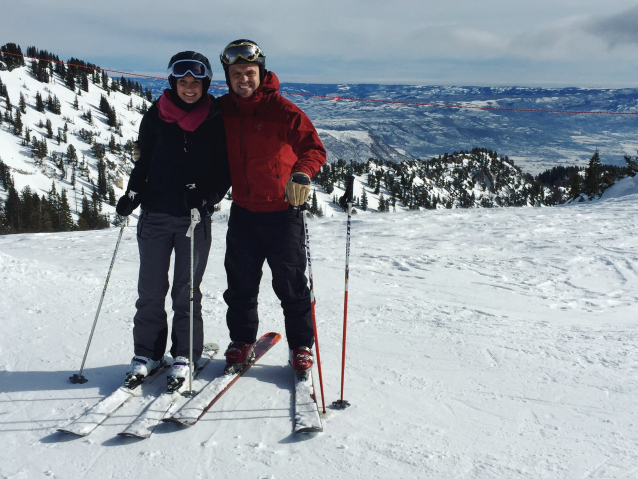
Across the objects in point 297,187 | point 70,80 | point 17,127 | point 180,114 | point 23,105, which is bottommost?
point 297,187

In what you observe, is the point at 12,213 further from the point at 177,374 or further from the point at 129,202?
the point at 177,374

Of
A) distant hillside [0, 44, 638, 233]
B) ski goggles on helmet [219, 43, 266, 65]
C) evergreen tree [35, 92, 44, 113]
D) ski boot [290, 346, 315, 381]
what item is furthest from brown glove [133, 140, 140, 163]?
evergreen tree [35, 92, 44, 113]

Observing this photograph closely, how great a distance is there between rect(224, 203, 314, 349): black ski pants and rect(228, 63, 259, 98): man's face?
81 cm

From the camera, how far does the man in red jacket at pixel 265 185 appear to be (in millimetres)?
2895

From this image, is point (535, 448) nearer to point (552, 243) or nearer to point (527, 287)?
point (527, 287)

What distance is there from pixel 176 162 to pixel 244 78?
0.73 meters

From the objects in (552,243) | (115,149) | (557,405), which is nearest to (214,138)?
(557,405)

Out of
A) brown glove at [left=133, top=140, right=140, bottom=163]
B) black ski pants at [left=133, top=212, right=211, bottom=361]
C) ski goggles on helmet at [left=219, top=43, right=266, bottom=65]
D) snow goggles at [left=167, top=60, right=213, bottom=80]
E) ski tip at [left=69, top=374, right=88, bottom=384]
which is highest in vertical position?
ski goggles on helmet at [left=219, top=43, right=266, bottom=65]

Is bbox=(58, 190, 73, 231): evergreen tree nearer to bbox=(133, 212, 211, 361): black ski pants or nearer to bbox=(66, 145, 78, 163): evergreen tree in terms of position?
bbox=(66, 145, 78, 163): evergreen tree

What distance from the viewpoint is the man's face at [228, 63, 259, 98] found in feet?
9.43

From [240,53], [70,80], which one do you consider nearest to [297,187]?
[240,53]

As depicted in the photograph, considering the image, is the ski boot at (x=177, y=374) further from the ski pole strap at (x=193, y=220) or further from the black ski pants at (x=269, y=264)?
the ski pole strap at (x=193, y=220)

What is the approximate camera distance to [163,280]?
10.1ft

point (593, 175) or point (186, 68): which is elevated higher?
point (186, 68)
